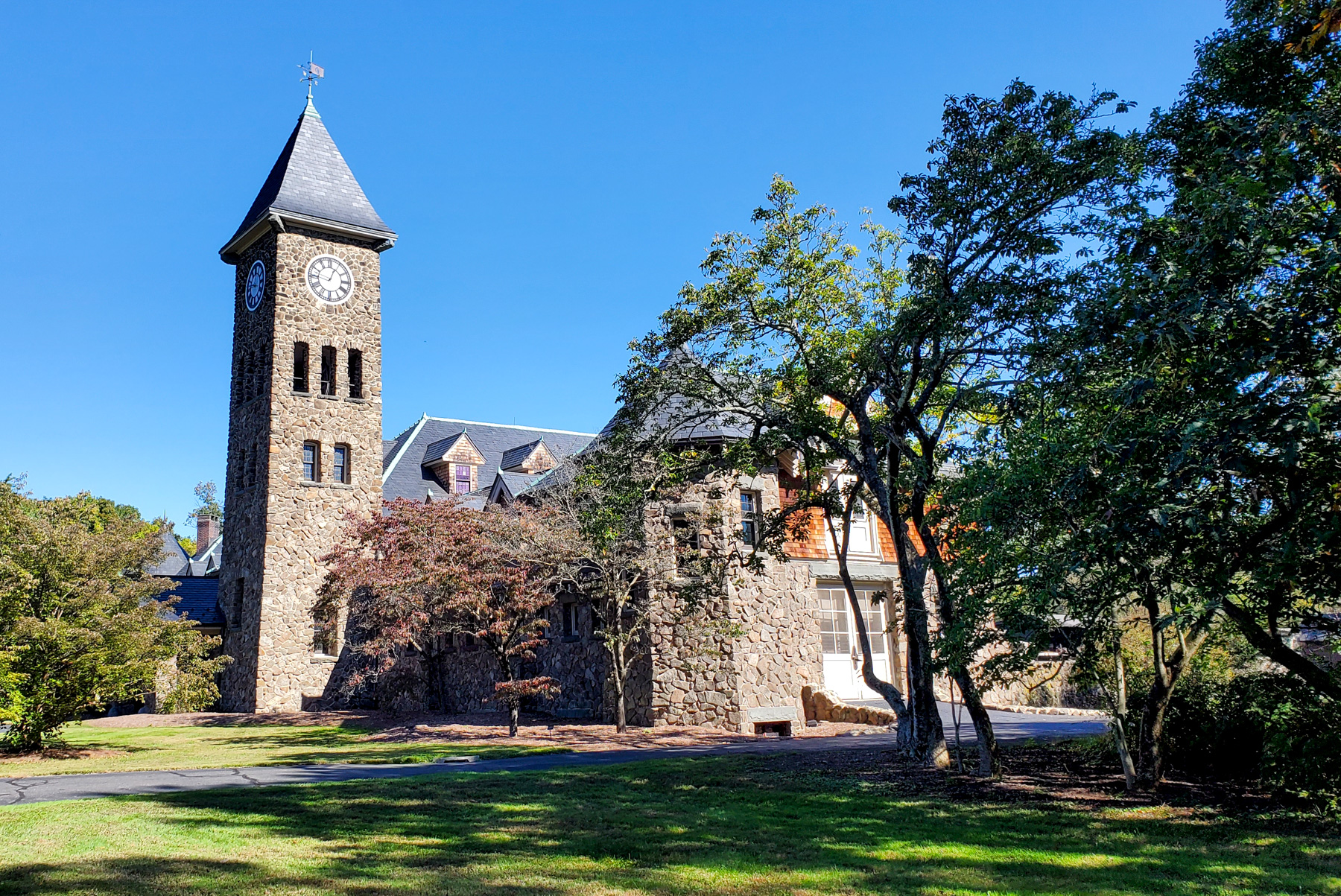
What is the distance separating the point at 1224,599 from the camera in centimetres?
721

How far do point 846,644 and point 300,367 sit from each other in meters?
20.4

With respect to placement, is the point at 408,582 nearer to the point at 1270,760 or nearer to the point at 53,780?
the point at 53,780

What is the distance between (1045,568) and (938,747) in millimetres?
5397

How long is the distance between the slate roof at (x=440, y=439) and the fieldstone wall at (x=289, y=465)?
2.66 metres

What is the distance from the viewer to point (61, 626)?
1587 centimetres

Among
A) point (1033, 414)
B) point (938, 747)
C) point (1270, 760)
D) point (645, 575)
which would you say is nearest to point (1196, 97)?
point (1033, 414)

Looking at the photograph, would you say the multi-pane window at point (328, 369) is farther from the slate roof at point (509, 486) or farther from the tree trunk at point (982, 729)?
the tree trunk at point (982, 729)

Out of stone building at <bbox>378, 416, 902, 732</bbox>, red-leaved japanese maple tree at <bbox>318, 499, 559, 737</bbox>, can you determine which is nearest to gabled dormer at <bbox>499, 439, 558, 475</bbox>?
stone building at <bbox>378, 416, 902, 732</bbox>

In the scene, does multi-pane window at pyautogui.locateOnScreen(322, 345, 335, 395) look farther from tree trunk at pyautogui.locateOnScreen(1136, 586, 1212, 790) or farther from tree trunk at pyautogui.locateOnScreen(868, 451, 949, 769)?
tree trunk at pyautogui.locateOnScreen(1136, 586, 1212, 790)

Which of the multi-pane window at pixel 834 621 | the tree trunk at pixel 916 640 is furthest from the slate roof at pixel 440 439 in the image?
the tree trunk at pixel 916 640

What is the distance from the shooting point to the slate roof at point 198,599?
30.3 m

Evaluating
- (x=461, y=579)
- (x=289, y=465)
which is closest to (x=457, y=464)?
(x=289, y=465)

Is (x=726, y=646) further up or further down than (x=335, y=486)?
further down

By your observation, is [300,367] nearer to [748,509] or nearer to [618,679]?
[748,509]
